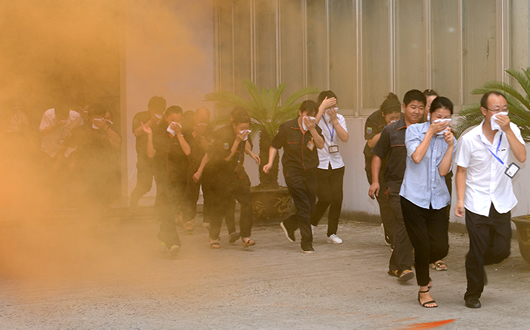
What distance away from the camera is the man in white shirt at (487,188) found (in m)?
4.95

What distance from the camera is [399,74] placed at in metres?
10.1

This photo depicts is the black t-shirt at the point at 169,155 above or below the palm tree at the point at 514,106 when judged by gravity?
below

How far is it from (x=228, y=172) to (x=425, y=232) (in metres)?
3.07

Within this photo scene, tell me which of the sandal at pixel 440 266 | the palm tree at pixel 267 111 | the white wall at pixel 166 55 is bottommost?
the sandal at pixel 440 266

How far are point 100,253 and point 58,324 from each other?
115 inches

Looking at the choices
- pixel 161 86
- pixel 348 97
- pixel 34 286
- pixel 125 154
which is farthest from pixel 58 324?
pixel 125 154

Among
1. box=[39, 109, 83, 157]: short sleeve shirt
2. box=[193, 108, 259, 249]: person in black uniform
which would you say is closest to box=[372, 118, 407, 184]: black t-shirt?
box=[193, 108, 259, 249]: person in black uniform

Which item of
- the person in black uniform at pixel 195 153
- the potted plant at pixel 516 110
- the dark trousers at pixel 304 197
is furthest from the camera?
the person in black uniform at pixel 195 153

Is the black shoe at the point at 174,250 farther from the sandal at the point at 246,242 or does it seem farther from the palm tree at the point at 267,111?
the palm tree at the point at 267,111

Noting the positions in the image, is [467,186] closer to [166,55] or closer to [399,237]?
[399,237]

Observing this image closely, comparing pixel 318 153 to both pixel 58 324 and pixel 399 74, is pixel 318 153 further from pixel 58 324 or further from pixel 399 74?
pixel 58 324

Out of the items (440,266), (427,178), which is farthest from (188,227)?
(427,178)

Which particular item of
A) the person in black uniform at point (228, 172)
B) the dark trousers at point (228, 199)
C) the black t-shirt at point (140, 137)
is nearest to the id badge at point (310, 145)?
the person in black uniform at point (228, 172)

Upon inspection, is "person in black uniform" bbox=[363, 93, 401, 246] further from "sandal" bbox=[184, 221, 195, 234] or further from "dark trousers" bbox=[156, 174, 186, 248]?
"sandal" bbox=[184, 221, 195, 234]
